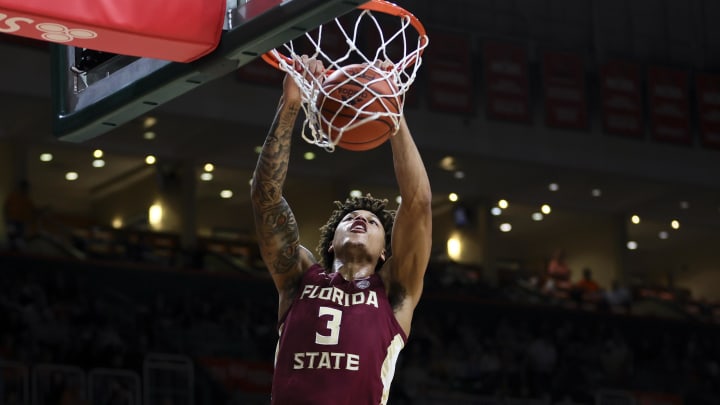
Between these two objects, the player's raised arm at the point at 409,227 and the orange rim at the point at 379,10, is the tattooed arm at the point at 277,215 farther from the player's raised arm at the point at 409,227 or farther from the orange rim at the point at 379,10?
the player's raised arm at the point at 409,227

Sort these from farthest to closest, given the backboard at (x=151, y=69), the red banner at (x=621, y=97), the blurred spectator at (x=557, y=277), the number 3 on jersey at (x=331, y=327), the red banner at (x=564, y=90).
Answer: the blurred spectator at (x=557, y=277) < the red banner at (x=621, y=97) < the red banner at (x=564, y=90) < the number 3 on jersey at (x=331, y=327) < the backboard at (x=151, y=69)

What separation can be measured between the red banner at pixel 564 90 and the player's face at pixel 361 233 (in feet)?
55.5

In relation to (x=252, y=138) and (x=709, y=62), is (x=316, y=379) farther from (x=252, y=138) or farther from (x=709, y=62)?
(x=709, y=62)

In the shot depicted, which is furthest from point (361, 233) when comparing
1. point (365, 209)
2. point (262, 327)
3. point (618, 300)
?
point (618, 300)

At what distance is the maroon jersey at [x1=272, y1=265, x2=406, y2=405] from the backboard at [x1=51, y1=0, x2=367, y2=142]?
41.3 inches

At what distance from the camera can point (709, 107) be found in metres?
23.6

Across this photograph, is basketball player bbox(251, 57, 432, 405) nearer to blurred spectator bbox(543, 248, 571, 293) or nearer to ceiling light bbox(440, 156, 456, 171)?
ceiling light bbox(440, 156, 456, 171)

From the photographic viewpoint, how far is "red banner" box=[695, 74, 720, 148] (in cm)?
2356

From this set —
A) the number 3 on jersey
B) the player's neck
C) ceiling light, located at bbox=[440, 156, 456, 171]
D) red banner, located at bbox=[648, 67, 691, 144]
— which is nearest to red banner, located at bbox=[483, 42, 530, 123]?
ceiling light, located at bbox=[440, 156, 456, 171]

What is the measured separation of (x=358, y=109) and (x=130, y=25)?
3.15 feet

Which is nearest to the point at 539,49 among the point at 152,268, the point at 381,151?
the point at 381,151

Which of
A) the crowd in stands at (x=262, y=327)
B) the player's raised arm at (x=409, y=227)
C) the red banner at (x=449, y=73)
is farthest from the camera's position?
the red banner at (x=449, y=73)

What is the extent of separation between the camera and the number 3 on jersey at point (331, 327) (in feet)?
17.3

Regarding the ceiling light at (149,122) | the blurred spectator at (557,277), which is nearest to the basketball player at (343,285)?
the ceiling light at (149,122)
